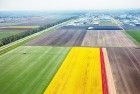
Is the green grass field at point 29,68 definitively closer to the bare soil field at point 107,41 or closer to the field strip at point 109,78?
the field strip at point 109,78

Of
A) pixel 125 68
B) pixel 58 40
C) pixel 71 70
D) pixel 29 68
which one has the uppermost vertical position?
pixel 125 68

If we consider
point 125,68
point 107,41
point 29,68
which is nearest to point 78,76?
point 125,68

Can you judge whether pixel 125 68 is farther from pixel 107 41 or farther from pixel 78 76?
pixel 107 41

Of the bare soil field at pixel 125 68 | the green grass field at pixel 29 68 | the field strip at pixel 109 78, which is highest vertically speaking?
the bare soil field at pixel 125 68

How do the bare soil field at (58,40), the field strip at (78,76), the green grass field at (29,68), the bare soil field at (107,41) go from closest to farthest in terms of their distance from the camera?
the field strip at (78,76), the green grass field at (29,68), the bare soil field at (107,41), the bare soil field at (58,40)

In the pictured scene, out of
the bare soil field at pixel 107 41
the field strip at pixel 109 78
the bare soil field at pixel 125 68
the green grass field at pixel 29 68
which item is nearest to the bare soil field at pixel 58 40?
the bare soil field at pixel 107 41

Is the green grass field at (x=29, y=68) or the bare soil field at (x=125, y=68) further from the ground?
the bare soil field at (x=125, y=68)

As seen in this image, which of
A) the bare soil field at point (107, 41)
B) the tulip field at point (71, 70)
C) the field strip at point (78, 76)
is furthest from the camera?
the bare soil field at point (107, 41)
